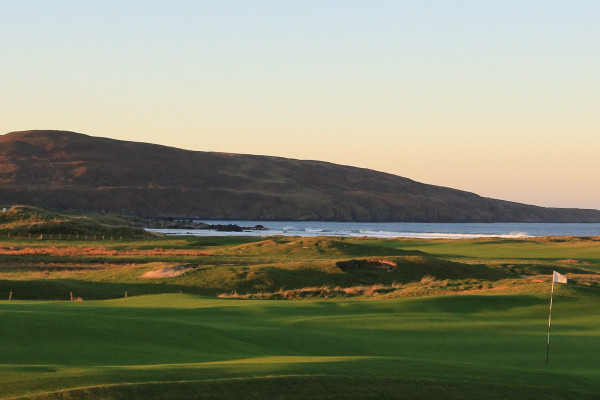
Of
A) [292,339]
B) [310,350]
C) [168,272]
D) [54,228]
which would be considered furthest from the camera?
[54,228]

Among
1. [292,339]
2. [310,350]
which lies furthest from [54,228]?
[310,350]

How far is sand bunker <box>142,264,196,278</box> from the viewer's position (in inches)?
1911

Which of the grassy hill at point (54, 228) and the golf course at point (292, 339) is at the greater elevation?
the grassy hill at point (54, 228)

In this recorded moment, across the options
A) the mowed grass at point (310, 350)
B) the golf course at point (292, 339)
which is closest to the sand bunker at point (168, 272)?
the golf course at point (292, 339)

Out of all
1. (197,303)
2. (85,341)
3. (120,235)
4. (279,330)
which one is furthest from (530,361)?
(120,235)

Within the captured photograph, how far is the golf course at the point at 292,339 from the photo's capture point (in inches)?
455

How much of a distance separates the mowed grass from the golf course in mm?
36

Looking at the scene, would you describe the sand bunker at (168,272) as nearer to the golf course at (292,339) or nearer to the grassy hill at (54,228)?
the golf course at (292,339)

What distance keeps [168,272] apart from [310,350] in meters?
31.0

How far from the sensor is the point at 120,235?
10669cm

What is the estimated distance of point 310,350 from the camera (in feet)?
62.7

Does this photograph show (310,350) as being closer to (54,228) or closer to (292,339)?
(292,339)

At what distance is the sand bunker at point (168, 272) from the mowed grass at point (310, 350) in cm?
1642

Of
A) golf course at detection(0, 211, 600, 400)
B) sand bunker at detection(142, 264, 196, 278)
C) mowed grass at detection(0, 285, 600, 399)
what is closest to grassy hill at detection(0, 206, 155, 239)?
sand bunker at detection(142, 264, 196, 278)
